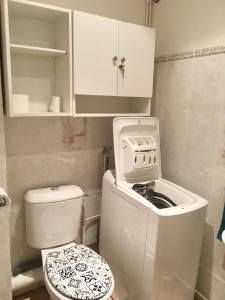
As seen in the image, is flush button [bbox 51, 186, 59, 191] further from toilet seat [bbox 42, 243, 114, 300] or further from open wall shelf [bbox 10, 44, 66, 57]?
open wall shelf [bbox 10, 44, 66, 57]

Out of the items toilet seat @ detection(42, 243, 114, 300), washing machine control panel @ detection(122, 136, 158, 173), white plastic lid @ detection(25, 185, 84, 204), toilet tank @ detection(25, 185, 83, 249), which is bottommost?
toilet seat @ detection(42, 243, 114, 300)

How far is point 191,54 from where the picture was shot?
1.60 metres

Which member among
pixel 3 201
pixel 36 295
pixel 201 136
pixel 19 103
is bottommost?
pixel 36 295

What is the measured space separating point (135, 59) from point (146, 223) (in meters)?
1.07

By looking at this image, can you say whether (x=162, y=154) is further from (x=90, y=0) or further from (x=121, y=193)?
(x=90, y=0)

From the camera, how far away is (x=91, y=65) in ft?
4.81

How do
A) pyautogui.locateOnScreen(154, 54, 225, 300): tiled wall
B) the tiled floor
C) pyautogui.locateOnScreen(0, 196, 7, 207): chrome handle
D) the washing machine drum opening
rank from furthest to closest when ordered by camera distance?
the tiled floor, the washing machine drum opening, pyautogui.locateOnScreen(154, 54, 225, 300): tiled wall, pyautogui.locateOnScreen(0, 196, 7, 207): chrome handle

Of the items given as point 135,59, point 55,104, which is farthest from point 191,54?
point 55,104

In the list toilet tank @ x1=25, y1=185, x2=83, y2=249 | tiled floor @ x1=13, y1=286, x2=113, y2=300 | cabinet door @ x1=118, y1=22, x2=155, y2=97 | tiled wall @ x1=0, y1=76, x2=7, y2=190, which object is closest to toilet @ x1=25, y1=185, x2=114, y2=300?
toilet tank @ x1=25, y1=185, x2=83, y2=249

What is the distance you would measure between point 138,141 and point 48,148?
25.8 inches

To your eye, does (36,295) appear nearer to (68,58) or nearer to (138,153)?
(138,153)

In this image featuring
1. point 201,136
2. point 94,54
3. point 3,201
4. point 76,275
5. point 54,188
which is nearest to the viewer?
point 3,201

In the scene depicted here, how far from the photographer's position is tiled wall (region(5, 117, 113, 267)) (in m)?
1.60

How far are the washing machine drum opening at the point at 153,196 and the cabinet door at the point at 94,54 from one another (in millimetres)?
692
